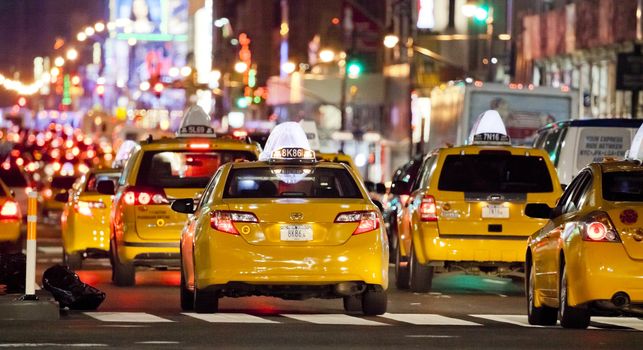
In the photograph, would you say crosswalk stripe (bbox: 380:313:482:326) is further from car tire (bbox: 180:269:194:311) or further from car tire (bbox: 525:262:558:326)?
car tire (bbox: 180:269:194:311)

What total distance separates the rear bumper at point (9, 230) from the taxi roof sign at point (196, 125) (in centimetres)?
269

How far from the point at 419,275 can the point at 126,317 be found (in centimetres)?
565

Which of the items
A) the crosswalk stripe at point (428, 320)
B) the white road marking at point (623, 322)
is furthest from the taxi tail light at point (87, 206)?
the white road marking at point (623, 322)

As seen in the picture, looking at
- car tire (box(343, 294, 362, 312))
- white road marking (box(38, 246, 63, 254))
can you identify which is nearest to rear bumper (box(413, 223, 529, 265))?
car tire (box(343, 294, 362, 312))

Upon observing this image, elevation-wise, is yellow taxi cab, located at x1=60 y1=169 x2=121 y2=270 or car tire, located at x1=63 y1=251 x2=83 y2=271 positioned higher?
yellow taxi cab, located at x1=60 y1=169 x2=121 y2=270

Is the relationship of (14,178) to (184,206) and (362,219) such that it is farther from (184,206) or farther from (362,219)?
(362,219)

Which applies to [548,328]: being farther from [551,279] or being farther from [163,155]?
[163,155]

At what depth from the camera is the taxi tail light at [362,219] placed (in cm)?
1586

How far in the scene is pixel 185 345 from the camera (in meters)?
12.8

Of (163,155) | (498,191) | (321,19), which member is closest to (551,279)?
(498,191)

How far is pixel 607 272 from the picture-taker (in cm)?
1409

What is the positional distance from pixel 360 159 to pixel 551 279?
64198 mm

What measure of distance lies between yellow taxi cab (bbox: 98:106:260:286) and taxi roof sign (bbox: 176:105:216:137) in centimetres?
249

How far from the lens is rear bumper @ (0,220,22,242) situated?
72.5 feet
